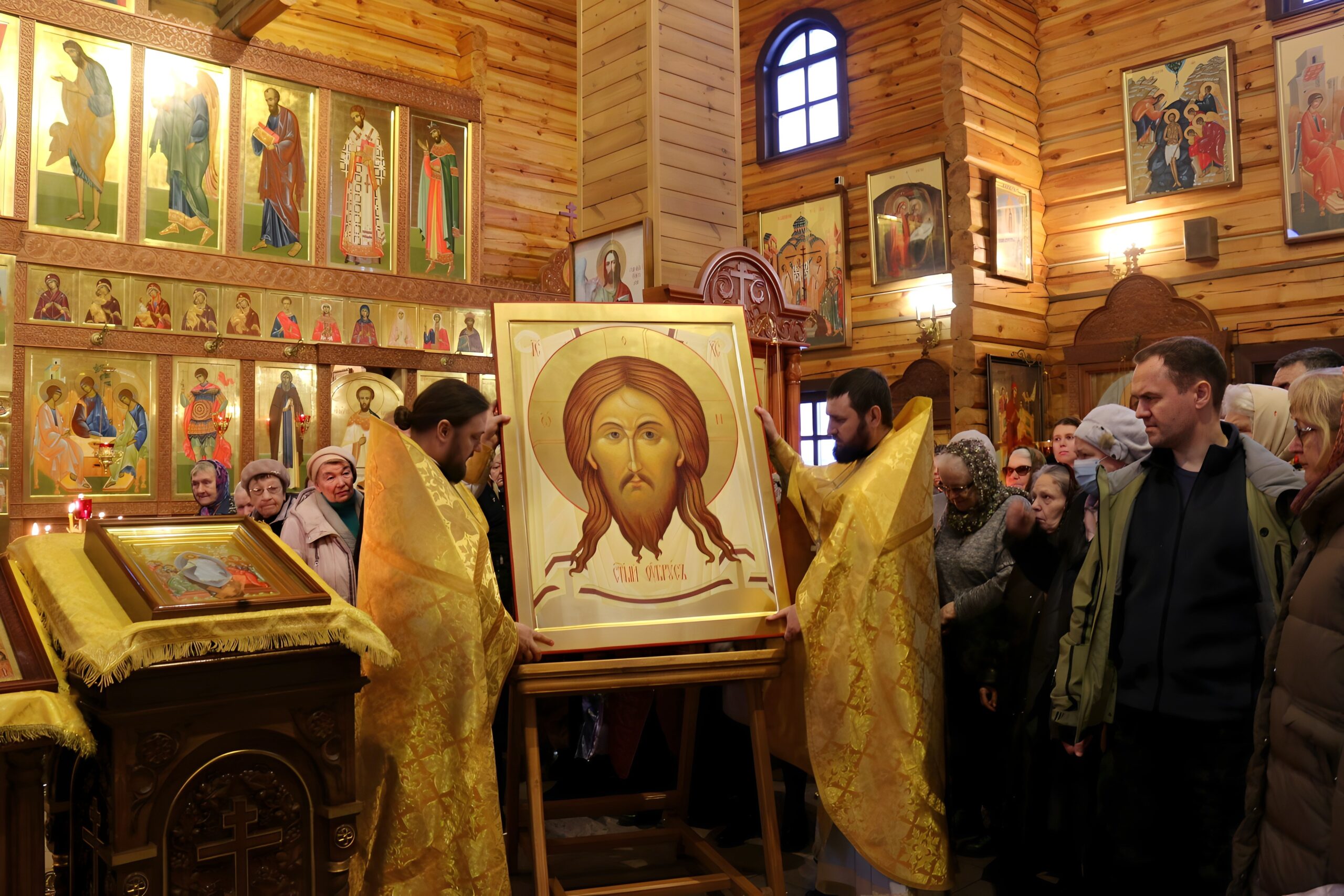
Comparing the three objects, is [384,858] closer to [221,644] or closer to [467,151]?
[221,644]

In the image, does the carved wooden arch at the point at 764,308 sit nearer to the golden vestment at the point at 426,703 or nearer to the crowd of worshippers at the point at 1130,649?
the crowd of worshippers at the point at 1130,649

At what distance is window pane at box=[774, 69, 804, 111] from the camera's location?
11375 mm

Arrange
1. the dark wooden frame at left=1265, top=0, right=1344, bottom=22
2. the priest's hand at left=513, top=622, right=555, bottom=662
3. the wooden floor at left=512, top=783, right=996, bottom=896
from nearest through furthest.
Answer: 1. the priest's hand at left=513, top=622, right=555, bottom=662
2. the wooden floor at left=512, top=783, right=996, bottom=896
3. the dark wooden frame at left=1265, top=0, right=1344, bottom=22

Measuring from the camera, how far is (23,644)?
1.86 metres

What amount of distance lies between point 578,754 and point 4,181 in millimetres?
6398

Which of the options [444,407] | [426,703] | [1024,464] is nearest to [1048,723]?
[1024,464]

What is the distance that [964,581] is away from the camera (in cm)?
332

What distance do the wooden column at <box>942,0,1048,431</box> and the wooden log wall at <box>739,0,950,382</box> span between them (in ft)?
1.71

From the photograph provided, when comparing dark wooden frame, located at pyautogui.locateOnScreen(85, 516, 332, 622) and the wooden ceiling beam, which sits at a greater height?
the wooden ceiling beam

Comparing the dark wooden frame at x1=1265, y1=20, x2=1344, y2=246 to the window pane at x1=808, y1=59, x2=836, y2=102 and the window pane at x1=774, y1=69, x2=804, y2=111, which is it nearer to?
the window pane at x1=808, y1=59, x2=836, y2=102

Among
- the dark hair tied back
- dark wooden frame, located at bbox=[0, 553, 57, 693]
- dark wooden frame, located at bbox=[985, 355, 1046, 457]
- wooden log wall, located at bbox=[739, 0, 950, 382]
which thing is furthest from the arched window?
dark wooden frame, located at bbox=[0, 553, 57, 693]

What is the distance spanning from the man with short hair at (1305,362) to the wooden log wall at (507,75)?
27.0ft

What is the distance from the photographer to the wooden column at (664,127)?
4.50 metres

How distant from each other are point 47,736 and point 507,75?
10.9m
